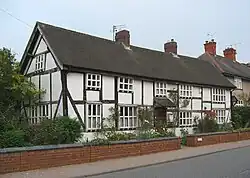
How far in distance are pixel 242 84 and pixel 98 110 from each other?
82.5ft

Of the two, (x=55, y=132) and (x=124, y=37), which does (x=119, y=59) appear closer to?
(x=124, y=37)

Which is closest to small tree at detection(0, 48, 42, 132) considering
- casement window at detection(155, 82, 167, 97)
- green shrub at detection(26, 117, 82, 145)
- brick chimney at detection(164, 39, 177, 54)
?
green shrub at detection(26, 117, 82, 145)

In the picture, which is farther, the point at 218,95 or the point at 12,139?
the point at 218,95

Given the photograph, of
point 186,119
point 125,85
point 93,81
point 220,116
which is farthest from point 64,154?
point 220,116

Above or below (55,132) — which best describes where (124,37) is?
above

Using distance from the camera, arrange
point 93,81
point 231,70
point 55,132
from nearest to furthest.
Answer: point 55,132 → point 93,81 → point 231,70

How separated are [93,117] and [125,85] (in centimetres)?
363

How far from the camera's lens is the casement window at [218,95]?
32.9m

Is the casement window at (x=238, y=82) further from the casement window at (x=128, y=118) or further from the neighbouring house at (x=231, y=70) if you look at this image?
the casement window at (x=128, y=118)

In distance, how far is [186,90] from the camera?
2947cm

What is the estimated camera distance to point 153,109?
26.0 metres

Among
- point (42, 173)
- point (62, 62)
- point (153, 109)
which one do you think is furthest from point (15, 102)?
point (42, 173)

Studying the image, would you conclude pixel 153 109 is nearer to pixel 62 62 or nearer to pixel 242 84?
pixel 62 62

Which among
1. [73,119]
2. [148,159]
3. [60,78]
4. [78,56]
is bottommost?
[148,159]
